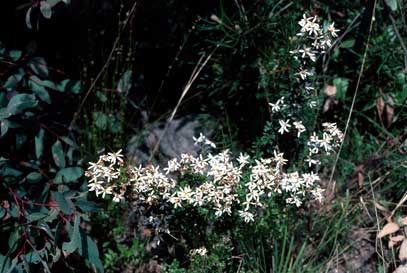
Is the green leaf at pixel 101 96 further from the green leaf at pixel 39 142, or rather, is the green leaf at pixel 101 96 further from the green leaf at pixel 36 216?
the green leaf at pixel 36 216

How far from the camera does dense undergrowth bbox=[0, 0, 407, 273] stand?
2.26m

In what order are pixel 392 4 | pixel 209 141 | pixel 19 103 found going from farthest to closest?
pixel 392 4 → pixel 209 141 → pixel 19 103

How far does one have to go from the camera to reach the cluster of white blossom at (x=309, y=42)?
220 cm

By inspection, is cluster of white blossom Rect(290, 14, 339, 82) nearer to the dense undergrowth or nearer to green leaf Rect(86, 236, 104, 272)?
the dense undergrowth

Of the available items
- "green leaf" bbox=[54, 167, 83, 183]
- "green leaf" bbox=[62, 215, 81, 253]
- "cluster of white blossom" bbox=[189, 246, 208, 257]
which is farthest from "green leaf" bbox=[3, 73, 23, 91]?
"cluster of white blossom" bbox=[189, 246, 208, 257]

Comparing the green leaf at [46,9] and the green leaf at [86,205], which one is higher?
the green leaf at [46,9]

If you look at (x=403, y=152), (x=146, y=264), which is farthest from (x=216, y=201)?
(x=403, y=152)

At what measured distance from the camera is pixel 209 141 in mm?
2389

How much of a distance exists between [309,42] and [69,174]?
984 mm

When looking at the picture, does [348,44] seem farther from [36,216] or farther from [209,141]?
[36,216]

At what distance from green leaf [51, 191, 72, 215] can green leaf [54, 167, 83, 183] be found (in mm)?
139

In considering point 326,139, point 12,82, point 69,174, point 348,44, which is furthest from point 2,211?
point 348,44

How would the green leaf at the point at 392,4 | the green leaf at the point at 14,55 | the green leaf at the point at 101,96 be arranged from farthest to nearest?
the green leaf at the point at 101,96 → the green leaf at the point at 392,4 → the green leaf at the point at 14,55

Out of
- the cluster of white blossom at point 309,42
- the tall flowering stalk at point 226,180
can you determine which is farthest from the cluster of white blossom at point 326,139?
the cluster of white blossom at point 309,42
